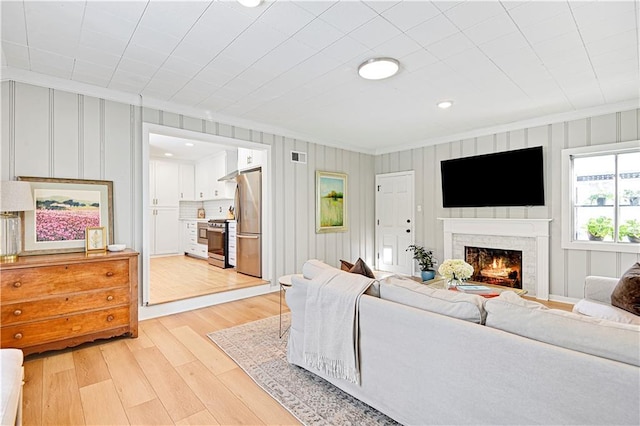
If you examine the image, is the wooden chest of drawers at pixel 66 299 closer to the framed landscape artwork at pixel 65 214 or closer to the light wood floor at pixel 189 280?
the framed landscape artwork at pixel 65 214

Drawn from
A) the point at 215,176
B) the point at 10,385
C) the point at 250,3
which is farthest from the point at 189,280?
the point at 250,3

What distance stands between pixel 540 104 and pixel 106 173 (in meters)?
4.99

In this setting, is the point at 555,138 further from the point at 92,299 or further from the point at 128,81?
the point at 92,299

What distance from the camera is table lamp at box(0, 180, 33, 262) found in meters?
2.55

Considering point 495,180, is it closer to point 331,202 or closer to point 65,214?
point 331,202

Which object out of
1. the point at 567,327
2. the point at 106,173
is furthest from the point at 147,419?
the point at 106,173

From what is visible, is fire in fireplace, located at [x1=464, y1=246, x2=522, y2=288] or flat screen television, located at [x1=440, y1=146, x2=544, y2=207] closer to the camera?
flat screen television, located at [x1=440, y1=146, x2=544, y2=207]

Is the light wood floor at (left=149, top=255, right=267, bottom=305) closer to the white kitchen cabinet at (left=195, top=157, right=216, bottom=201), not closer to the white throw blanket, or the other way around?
the white kitchen cabinet at (left=195, top=157, right=216, bottom=201)

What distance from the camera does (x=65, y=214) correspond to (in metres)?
3.06

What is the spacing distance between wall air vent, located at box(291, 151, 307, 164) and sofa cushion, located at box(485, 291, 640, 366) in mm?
3939

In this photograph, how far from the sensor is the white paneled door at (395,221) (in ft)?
19.1

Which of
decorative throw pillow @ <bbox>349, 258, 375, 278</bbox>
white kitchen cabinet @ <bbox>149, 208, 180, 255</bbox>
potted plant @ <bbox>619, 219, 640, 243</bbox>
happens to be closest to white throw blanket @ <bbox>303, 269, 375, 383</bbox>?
decorative throw pillow @ <bbox>349, 258, 375, 278</bbox>

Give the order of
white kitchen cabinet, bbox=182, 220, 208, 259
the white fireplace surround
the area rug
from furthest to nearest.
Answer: white kitchen cabinet, bbox=182, 220, 208, 259 < the white fireplace surround < the area rug

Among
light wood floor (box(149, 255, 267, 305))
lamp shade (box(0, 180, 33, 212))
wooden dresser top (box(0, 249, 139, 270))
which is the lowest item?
light wood floor (box(149, 255, 267, 305))
